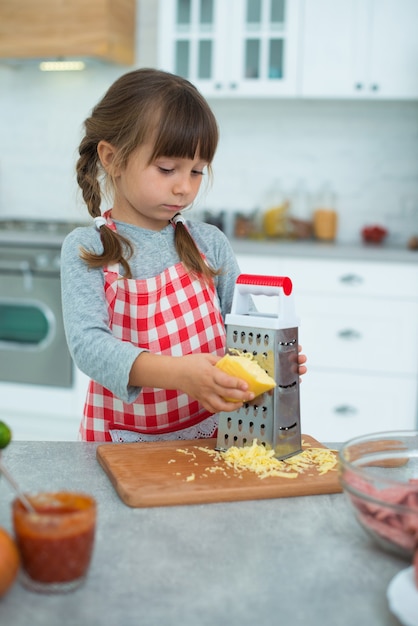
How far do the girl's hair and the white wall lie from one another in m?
2.16

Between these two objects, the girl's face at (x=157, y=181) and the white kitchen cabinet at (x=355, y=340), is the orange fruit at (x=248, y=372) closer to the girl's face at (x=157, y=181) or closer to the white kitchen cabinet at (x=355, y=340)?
the girl's face at (x=157, y=181)

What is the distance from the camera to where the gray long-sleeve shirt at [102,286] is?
1179mm

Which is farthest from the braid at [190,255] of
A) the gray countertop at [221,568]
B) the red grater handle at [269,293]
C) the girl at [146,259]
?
the gray countertop at [221,568]

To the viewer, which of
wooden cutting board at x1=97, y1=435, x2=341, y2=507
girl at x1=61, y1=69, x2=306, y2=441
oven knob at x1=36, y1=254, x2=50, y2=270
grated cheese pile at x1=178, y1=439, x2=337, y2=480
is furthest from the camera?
oven knob at x1=36, y1=254, x2=50, y2=270

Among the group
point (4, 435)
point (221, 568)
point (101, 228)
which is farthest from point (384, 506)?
point (101, 228)

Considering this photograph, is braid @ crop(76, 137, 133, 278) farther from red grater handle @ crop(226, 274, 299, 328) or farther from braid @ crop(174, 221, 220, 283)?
red grater handle @ crop(226, 274, 299, 328)

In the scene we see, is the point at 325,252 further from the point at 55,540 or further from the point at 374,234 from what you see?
the point at 55,540

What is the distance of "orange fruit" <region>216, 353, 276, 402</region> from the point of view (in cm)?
106

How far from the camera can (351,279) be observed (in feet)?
9.64

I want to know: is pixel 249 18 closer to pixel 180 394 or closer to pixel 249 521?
pixel 180 394

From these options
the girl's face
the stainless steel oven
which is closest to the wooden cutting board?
the girl's face

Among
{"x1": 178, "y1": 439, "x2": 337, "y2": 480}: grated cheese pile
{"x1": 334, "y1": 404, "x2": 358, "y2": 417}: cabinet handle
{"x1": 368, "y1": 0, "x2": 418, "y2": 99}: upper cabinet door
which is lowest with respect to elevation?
{"x1": 334, "y1": 404, "x2": 358, "y2": 417}: cabinet handle

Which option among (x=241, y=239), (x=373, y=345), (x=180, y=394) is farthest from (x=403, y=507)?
(x=241, y=239)

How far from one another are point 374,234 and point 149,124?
2.24m
